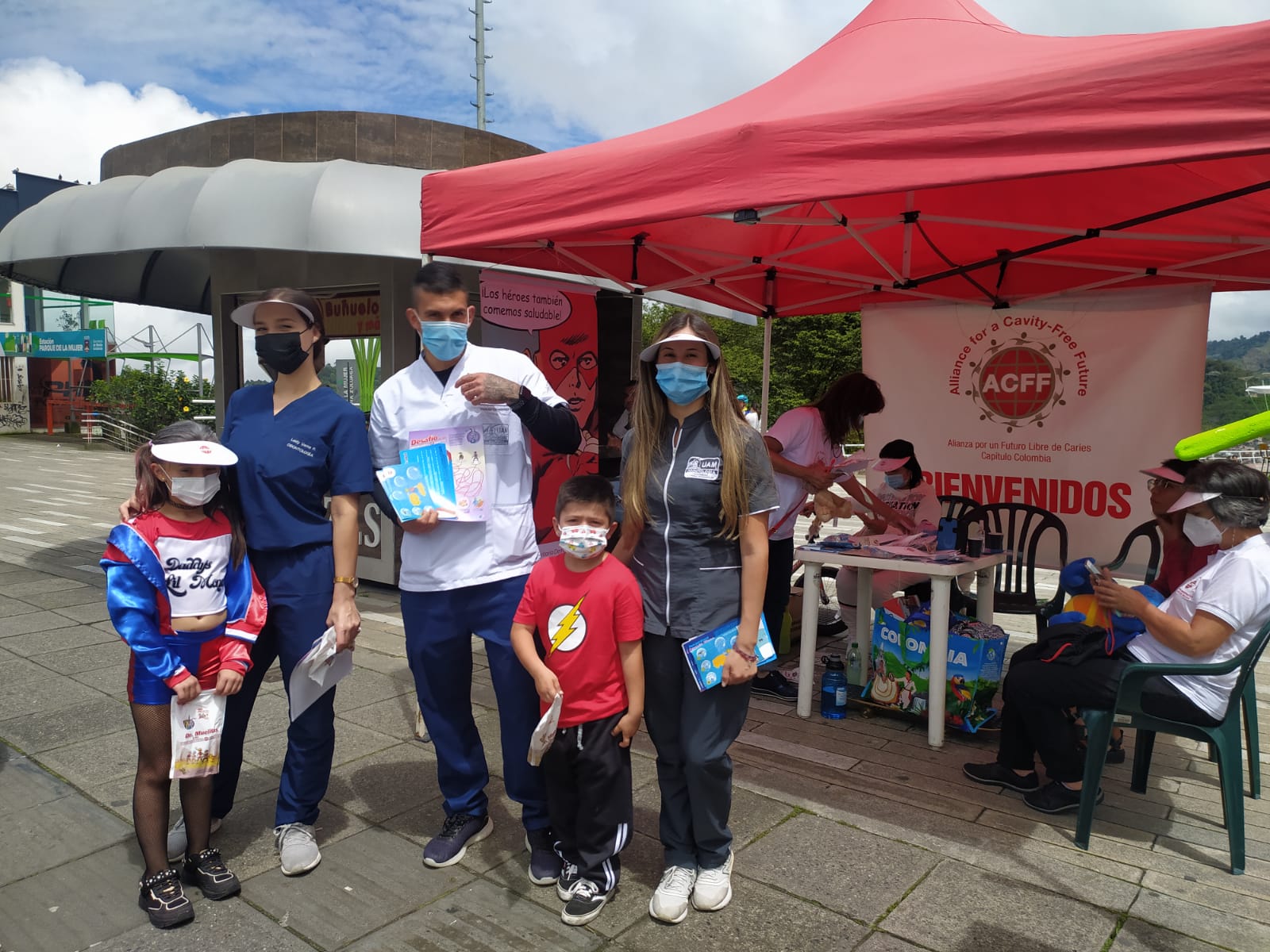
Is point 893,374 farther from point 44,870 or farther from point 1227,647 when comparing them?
point 44,870

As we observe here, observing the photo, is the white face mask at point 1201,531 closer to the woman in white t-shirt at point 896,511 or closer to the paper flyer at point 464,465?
the woman in white t-shirt at point 896,511

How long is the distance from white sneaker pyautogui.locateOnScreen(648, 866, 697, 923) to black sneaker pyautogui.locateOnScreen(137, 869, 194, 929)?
136cm

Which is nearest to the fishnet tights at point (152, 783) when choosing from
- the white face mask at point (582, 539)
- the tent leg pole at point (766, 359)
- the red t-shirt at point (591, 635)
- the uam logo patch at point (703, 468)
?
the red t-shirt at point (591, 635)

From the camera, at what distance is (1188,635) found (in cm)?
294

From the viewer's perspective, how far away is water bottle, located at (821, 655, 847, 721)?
443 centimetres

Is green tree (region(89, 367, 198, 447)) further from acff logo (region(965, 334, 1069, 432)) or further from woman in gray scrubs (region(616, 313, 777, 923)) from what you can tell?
woman in gray scrubs (region(616, 313, 777, 923))

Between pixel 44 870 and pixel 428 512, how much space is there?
1744 millimetres

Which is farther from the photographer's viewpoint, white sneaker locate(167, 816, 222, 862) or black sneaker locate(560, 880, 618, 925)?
white sneaker locate(167, 816, 222, 862)

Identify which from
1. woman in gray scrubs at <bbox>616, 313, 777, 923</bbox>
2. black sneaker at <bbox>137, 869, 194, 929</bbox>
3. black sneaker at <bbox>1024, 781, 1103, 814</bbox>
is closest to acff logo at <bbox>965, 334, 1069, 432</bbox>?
black sneaker at <bbox>1024, 781, 1103, 814</bbox>

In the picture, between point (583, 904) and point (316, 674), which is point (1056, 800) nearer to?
point (583, 904)

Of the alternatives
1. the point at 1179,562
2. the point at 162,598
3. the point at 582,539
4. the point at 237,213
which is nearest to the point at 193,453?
the point at 162,598

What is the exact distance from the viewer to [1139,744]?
11.8 ft

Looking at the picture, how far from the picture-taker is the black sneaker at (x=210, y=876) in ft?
8.77

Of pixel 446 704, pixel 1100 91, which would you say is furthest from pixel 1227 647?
pixel 446 704
